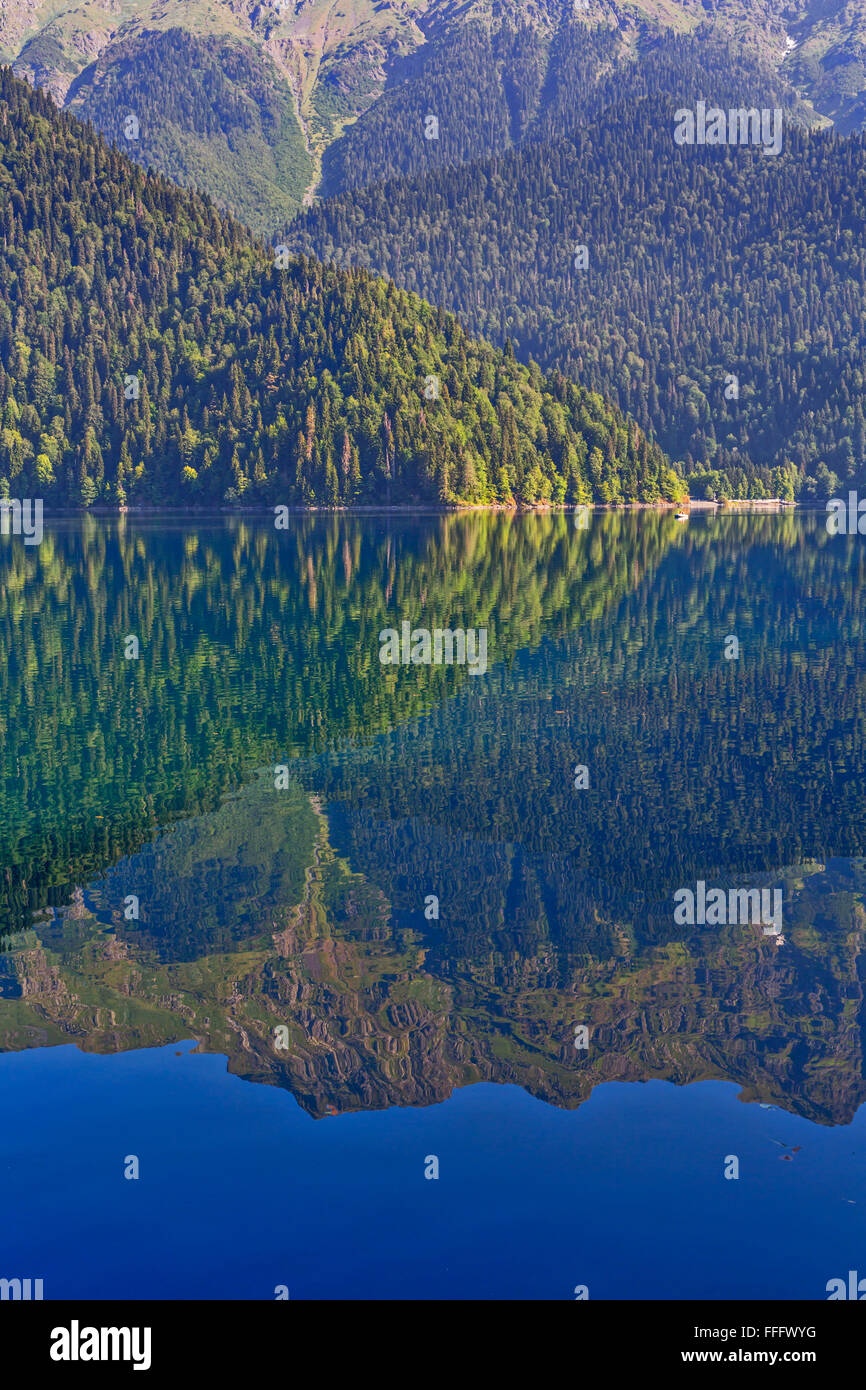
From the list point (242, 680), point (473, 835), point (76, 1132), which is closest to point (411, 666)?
point (242, 680)
